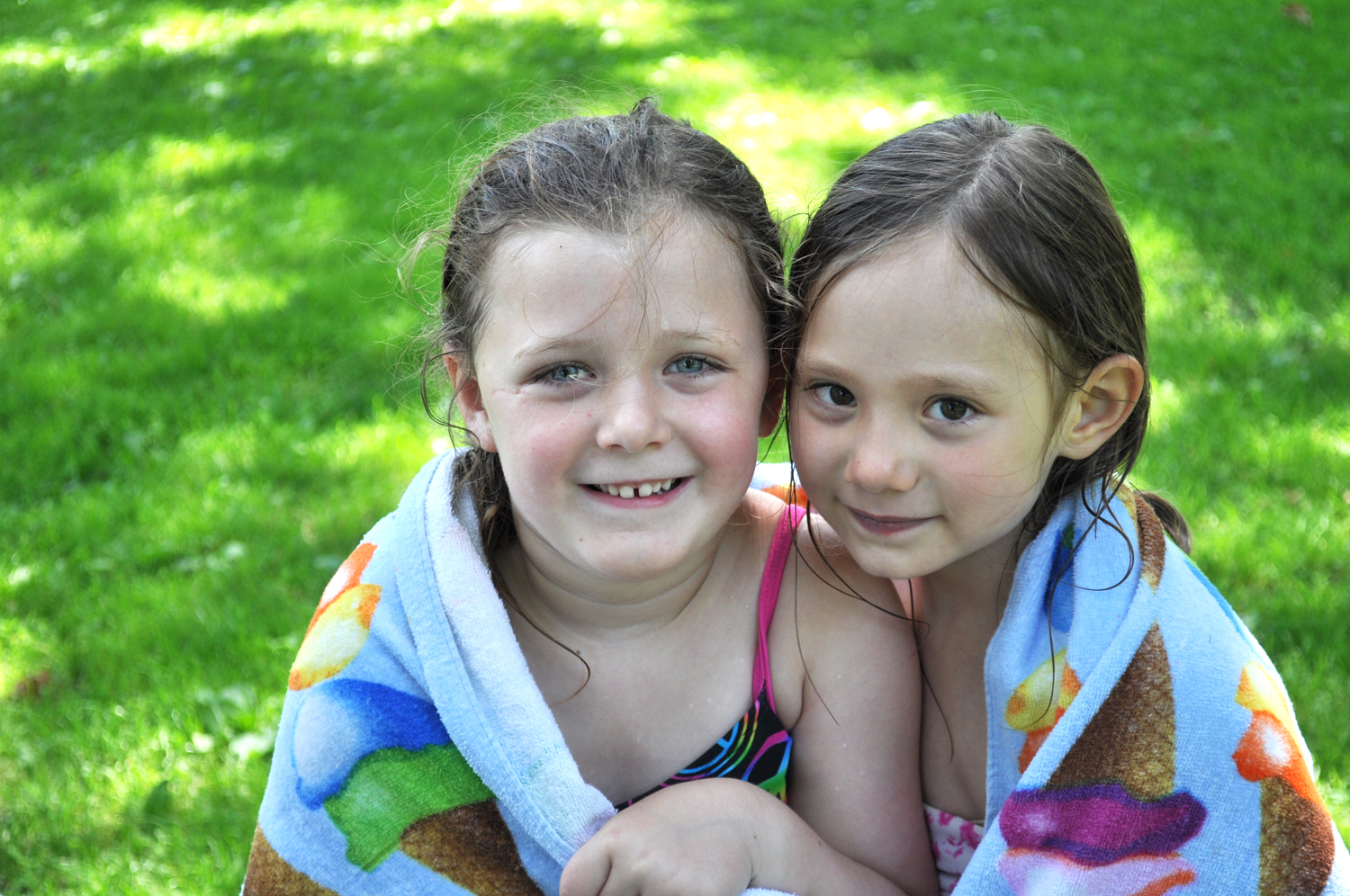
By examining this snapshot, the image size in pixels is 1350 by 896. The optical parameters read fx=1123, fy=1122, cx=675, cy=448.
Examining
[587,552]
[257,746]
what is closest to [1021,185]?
[587,552]

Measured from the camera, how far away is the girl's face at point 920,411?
1.44 metres

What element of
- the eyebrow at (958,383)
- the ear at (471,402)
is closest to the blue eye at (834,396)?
the eyebrow at (958,383)

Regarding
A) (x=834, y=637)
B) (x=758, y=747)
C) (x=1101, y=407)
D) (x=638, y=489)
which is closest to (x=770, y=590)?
(x=834, y=637)

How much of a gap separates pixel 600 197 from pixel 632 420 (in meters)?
0.32

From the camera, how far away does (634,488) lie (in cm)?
153

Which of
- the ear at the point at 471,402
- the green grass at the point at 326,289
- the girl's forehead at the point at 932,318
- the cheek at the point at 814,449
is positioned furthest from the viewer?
the green grass at the point at 326,289

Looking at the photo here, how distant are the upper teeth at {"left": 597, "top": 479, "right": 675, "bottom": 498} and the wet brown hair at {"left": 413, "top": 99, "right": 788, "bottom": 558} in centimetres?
28

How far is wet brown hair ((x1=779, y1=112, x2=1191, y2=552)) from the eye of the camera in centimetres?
146

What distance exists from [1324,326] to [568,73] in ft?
13.5

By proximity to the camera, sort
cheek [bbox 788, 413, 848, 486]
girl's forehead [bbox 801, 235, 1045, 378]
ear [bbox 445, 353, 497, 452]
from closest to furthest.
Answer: girl's forehead [bbox 801, 235, 1045, 378], cheek [bbox 788, 413, 848, 486], ear [bbox 445, 353, 497, 452]

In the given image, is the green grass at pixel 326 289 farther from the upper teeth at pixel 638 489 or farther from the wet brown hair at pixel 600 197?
the upper teeth at pixel 638 489

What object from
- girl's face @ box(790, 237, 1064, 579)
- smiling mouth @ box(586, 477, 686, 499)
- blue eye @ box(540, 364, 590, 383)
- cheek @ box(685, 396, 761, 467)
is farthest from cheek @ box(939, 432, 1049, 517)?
blue eye @ box(540, 364, 590, 383)

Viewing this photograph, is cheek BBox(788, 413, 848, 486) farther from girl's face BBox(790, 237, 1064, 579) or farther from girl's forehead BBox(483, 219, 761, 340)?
girl's forehead BBox(483, 219, 761, 340)

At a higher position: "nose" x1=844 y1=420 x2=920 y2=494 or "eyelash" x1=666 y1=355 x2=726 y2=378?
"eyelash" x1=666 y1=355 x2=726 y2=378
